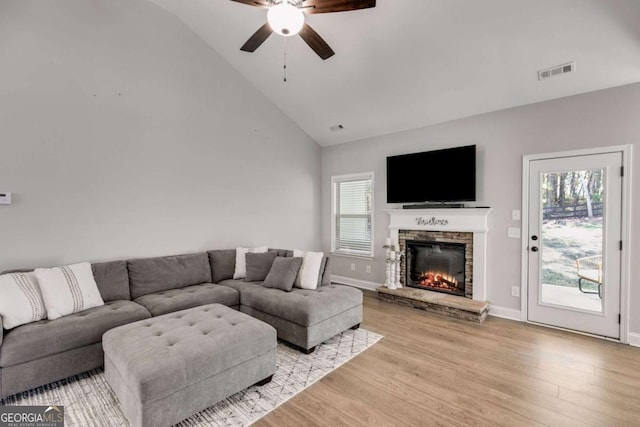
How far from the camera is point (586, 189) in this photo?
3.17 m

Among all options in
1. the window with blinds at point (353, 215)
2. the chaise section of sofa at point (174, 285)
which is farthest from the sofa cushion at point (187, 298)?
the window with blinds at point (353, 215)

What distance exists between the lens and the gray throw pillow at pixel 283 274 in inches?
129

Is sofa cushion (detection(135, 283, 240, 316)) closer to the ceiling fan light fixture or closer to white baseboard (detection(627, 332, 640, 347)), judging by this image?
the ceiling fan light fixture

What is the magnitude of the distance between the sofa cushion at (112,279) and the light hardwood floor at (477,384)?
2.05 meters

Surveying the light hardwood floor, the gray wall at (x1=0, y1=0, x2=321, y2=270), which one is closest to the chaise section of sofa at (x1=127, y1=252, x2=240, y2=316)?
the gray wall at (x1=0, y1=0, x2=321, y2=270)

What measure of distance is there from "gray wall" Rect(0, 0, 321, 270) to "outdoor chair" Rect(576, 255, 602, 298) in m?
4.01

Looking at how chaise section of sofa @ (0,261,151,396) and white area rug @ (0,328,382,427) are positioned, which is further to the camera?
chaise section of sofa @ (0,261,151,396)

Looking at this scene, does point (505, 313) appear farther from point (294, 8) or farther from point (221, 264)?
point (294, 8)

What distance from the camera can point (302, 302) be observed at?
2809mm

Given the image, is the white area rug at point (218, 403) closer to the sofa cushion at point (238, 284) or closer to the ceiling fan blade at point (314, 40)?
the sofa cushion at point (238, 284)

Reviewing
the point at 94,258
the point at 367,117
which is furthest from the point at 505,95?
the point at 94,258

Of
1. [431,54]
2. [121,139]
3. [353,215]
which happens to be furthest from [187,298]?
[431,54]

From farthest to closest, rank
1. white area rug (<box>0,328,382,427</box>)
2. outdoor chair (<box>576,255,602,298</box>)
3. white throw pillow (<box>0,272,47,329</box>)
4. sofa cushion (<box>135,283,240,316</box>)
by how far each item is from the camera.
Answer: outdoor chair (<box>576,255,602,298</box>) → sofa cushion (<box>135,283,240,316</box>) → white throw pillow (<box>0,272,47,329</box>) → white area rug (<box>0,328,382,427</box>)

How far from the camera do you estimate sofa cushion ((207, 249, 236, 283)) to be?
3814 mm
